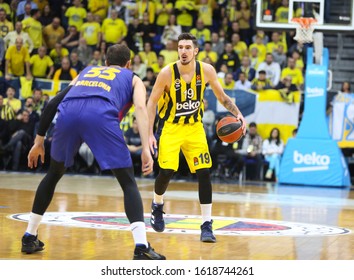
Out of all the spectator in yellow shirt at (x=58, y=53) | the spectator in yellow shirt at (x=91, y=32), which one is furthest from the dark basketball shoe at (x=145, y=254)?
the spectator in yellow shirt at (x=91, y=32)

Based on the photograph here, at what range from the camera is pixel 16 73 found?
2125cm

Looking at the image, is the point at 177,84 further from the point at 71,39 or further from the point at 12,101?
the point at 71,39

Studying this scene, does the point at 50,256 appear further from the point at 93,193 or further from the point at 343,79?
the point at 343,79

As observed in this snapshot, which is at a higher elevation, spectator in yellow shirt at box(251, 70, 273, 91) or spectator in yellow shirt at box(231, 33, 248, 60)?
spectator in yellow shirt at box(231, 33, 248, 60)

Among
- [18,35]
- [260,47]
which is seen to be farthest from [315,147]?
[18,35]

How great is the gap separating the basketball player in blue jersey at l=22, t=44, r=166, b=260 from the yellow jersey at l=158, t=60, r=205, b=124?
1.68 metres

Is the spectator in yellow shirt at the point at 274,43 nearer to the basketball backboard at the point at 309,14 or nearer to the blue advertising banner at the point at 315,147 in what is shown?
the basketball backboard at the point at 309,14

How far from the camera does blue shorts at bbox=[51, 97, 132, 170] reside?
21.7 ft

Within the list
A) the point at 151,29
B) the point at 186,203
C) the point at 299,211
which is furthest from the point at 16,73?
the point at 299,211

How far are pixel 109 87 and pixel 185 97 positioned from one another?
2.00 metres

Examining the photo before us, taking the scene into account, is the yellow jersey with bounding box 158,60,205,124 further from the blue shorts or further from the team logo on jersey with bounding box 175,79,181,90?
the blue shorts

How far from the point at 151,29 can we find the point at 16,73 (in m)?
3.84

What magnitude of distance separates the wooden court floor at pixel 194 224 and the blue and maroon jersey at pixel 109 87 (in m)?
1.33

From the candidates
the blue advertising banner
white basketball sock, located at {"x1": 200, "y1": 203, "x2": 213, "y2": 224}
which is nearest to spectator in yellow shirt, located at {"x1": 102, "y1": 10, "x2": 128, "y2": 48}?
the blue advertising banner
